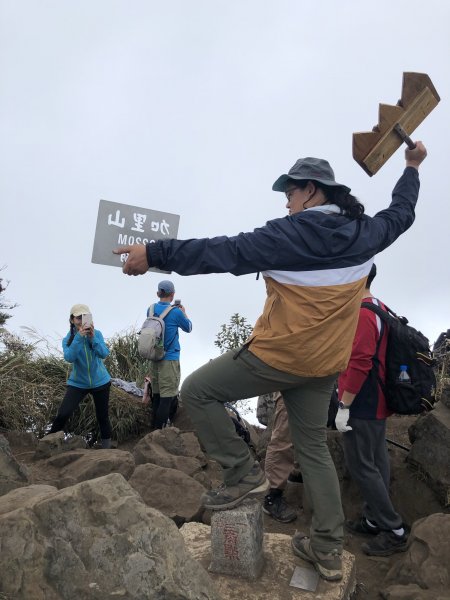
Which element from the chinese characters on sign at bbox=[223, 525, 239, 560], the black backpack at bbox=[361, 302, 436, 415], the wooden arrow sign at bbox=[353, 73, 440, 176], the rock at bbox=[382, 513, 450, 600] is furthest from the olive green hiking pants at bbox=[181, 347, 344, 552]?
the wooden arrow sign at bbox=[353, 73, 440, 176]

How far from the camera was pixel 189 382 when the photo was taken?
3.04m

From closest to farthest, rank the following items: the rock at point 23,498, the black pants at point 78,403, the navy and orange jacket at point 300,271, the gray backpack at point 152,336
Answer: the rock at point 23,498
the navy and orange jacket at point 300,271
the black pants at point 78,403
the gray backpack at point 152,336

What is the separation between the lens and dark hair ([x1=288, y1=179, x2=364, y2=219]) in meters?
3.07

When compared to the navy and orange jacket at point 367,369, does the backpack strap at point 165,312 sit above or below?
above

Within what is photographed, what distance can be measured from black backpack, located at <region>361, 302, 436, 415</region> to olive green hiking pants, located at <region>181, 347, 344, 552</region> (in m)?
1.00

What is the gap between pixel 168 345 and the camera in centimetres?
746

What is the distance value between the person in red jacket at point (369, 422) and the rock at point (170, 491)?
1.34 m

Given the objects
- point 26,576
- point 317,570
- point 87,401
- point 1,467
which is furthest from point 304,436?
point 87,401

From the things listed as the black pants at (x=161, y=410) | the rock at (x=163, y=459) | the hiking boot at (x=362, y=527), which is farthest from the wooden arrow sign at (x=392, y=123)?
the black pants at (x=161, y=410)

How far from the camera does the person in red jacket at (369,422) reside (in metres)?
3.87

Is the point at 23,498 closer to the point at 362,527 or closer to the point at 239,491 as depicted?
the point at 239,491

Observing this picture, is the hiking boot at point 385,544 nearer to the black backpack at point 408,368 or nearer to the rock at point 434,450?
the rock at point 434,450

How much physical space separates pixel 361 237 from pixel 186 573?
6.25 feet

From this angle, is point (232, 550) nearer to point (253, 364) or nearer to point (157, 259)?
point (253, 364)
